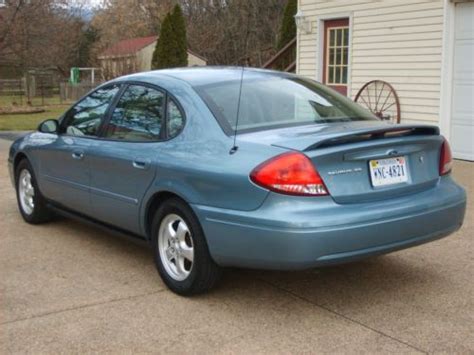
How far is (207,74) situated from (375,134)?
149 centimetres

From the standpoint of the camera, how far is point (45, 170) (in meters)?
6.00

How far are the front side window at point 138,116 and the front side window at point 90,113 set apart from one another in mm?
199

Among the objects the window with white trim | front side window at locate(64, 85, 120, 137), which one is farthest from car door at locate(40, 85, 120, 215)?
the window with white trim

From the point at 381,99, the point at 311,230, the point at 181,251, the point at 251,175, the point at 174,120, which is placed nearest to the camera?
the point at 311,230

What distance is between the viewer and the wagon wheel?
11.2 meters

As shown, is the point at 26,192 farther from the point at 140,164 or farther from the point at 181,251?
the point at 181,251

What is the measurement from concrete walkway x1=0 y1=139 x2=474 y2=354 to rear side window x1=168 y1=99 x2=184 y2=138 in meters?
1.08

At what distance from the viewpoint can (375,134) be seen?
400cm

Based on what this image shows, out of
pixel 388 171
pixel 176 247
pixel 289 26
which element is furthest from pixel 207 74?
pixel 289 26

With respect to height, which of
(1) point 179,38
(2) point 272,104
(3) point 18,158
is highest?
(1) point 179,38

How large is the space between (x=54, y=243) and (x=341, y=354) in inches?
125

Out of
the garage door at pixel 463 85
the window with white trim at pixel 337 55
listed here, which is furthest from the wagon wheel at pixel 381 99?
the garage door at pixel 463 85

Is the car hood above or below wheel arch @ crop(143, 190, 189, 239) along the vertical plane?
above

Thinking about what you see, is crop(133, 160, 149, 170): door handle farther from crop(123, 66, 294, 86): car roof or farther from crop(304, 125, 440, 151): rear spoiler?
crop(304, 125, 440, 151): rear spoiler
